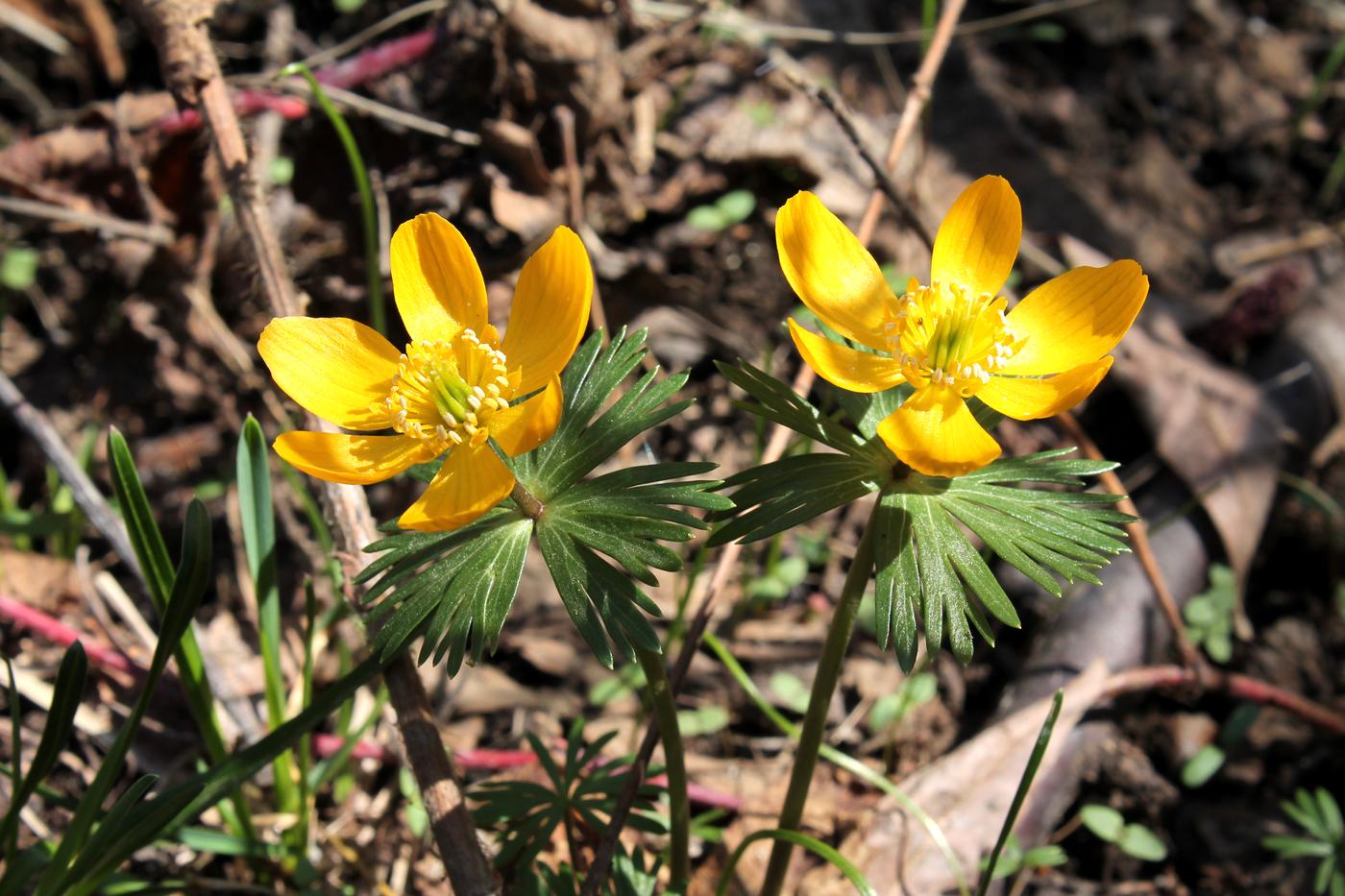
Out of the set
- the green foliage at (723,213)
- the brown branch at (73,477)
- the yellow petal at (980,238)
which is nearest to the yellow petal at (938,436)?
the yellow petal at (980,238)

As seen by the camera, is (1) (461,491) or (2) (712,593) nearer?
(1) (461,491)

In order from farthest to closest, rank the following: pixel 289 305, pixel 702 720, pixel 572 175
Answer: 1. pixel 572 175
2. pixel 702 720
3. pixel 289 305

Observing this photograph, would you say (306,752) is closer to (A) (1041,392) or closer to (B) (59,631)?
(B) (59,631)

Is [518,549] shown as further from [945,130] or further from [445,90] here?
[945,130]

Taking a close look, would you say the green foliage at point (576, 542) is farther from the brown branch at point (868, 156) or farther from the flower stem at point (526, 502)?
the brown branch at point (868, 156)

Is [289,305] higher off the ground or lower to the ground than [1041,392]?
higher

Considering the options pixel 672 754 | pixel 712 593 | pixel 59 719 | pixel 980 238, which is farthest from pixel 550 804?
pixel 980 238
